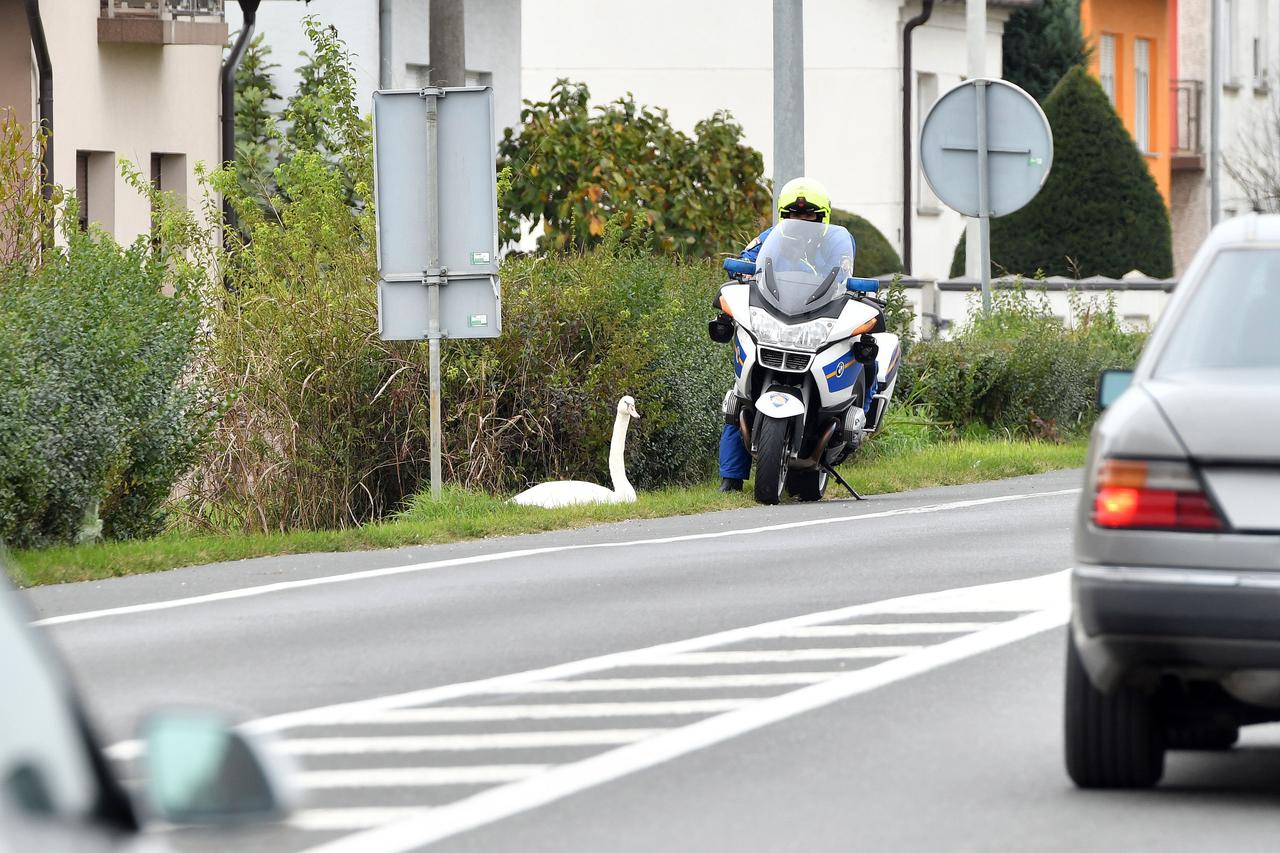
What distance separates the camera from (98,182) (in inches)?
1115

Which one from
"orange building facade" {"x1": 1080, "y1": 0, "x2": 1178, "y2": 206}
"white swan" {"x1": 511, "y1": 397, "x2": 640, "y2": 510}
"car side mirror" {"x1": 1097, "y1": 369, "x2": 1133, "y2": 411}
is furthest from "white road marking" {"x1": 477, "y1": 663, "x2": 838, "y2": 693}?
"orange building facade" {"x1": 1080, "y1": 0, "x2": 1178, "y2": 206}

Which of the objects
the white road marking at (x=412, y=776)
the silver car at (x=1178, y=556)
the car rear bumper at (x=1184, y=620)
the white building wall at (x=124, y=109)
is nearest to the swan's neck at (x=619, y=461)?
the white road marking at (x=412, y=776)

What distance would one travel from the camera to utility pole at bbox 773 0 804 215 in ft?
68.9

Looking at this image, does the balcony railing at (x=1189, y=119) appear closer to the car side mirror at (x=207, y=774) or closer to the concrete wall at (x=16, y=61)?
the concrete wall at (x=16, y=61)

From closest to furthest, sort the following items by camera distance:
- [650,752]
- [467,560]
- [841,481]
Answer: [650,752]
[467,560]
[841,481]

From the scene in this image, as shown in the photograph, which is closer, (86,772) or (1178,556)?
(86,772)

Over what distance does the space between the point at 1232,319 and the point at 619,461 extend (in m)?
10.1

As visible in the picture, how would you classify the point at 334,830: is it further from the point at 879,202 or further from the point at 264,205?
the point at 879,202

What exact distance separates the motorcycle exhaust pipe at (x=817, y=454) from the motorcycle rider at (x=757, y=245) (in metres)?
0.50

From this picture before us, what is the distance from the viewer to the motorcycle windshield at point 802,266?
671 inches

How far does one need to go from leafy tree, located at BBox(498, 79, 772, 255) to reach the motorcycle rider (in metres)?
9.94

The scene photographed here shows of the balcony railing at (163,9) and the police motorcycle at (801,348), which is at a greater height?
the balcony railing at (163,9)

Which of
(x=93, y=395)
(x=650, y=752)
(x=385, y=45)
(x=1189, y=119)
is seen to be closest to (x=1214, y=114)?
(x=1189, y=119)

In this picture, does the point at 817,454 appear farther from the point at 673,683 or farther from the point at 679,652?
the point at 673,683
